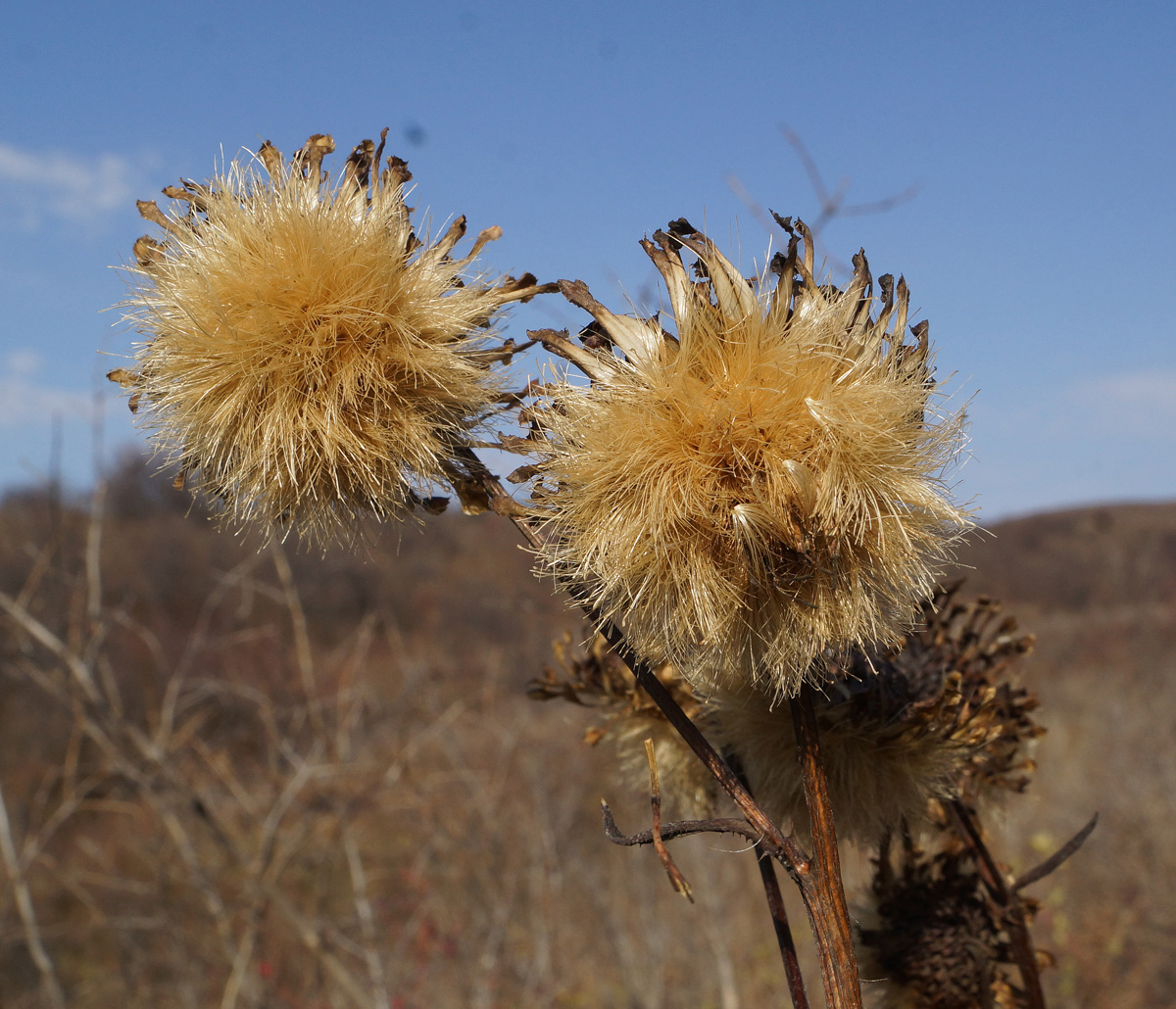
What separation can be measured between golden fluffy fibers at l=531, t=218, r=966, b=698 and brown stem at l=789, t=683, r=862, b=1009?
0.07 metres

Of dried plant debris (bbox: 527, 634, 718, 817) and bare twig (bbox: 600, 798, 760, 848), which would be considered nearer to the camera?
bare twig (bbox: 600, 798, 760, 848)

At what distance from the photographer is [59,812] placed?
373cm

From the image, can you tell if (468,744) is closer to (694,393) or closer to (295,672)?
(295,672)

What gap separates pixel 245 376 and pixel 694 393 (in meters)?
0.61

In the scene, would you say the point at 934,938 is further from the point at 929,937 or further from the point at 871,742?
the point at 871,742

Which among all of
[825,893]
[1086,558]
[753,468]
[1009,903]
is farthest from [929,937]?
[1086,558]

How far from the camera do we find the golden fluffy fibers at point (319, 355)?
1180 mm

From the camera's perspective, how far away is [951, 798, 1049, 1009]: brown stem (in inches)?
60.8

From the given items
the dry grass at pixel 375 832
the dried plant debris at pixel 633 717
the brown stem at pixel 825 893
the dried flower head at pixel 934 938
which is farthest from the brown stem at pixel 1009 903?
the brown stem at pixel 825 893

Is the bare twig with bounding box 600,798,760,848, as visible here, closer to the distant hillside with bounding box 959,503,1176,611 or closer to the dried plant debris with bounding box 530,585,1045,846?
the dried plant debris with bounding box 530,585,1045,846

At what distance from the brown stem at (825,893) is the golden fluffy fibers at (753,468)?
7 cm

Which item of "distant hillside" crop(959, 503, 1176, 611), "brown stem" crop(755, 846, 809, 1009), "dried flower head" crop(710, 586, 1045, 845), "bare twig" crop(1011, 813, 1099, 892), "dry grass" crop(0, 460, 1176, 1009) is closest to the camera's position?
"brown stem" crop(755, 846, 809, 1009)

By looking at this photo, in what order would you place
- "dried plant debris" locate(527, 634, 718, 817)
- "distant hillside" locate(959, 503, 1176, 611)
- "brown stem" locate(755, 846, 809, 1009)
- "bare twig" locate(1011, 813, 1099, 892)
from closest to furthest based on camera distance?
"brown stem" locate(755, 846, 809, 1009), "bare twig" locate(1011, 813, 1099, 892), "dried plant debris" locate(527, 634, 718, 817), "distant hillside" locate(959, 503, 1176, 611)

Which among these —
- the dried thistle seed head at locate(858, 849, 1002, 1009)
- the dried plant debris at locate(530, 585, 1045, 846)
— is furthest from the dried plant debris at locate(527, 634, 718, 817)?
the dried thistle seed head at locate(858, 849, 1002, 1009)
